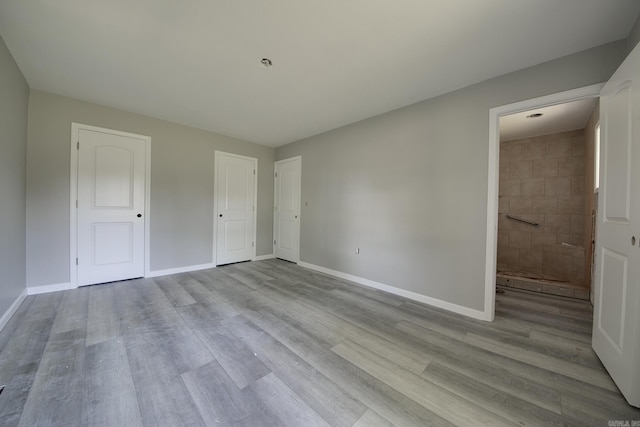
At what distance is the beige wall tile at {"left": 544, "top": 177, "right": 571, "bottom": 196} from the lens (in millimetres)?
3555

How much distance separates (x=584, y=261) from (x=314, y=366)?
421cm

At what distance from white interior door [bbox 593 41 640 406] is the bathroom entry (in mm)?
1628

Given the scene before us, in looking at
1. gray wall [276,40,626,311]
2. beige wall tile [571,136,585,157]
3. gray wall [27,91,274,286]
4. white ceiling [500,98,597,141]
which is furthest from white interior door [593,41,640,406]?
gray wall [27,91,274,286]

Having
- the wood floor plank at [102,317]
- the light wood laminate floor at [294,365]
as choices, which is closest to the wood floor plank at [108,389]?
the light wood laminate floor at [294,365]

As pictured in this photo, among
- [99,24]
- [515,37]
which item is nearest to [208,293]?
[99,24]

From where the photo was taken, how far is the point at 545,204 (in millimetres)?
3750

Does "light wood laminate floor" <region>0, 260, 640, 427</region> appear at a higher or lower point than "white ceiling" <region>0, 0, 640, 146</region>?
lower

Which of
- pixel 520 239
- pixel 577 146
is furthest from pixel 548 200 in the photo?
pixel 577 146

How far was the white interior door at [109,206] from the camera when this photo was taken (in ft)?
9.80

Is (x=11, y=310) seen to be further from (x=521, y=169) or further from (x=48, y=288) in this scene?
(x=521, y=169)

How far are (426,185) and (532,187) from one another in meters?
2.62

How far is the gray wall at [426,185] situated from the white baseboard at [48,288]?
3503 millimetres

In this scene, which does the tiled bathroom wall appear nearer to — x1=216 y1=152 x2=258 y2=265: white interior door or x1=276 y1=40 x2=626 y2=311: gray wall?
x1=276 y1=40 x2=626 y2=311: gray wall

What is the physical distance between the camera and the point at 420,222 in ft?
9.09
